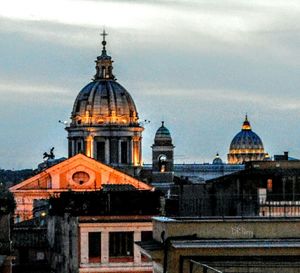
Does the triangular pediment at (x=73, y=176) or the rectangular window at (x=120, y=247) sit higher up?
the triangular pediment at (x=73, y=176)

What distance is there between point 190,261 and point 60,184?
323 feet

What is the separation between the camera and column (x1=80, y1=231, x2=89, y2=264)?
1789 inches

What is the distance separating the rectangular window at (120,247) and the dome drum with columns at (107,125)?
118931 mm

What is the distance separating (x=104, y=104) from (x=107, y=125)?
4321mm

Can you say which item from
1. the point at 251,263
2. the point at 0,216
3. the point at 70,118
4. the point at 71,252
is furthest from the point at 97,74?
the point at 251,263

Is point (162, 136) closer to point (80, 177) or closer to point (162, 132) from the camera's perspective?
point (162, 132)

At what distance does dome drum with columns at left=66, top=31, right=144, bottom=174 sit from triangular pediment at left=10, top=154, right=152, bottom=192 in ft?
142

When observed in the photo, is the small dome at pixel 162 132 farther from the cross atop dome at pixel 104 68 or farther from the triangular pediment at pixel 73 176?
the triangular pediment at pixel 73 176

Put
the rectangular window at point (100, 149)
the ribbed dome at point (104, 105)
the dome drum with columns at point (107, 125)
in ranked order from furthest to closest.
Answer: the ribbed dome at point (104, 105)
the rectangular window at point (100, 149)
the dome drum with columns at point (107, 125)

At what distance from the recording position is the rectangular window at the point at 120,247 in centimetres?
4547

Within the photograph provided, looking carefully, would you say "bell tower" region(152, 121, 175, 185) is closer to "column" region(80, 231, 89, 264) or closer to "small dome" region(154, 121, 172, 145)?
"small dome" region(154, 121, 172, 145)

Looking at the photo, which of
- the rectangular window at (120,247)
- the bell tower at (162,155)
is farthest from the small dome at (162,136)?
the rectangular window at (120,247)

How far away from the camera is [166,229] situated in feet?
73.9

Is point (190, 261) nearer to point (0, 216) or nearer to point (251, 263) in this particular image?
point (251, 263)
